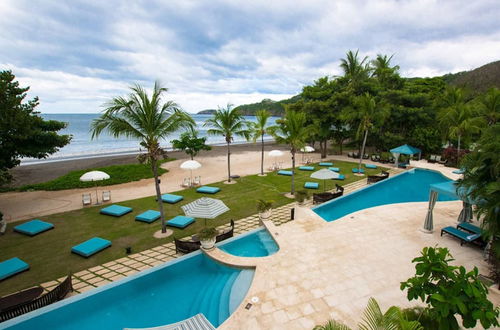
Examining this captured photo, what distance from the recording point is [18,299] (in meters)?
6.98

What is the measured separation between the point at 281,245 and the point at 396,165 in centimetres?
2213

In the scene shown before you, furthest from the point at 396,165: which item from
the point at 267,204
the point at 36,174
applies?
the point at 36,174

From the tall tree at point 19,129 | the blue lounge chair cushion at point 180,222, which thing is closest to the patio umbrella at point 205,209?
the blue lounge chair cushion at point 180,222

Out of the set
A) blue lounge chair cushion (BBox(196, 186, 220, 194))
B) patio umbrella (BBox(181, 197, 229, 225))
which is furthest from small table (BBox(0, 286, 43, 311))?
blue lounge chair cushion (BBox(196, 186, 220, 194))

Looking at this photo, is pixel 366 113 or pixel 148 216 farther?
pixel 366 113

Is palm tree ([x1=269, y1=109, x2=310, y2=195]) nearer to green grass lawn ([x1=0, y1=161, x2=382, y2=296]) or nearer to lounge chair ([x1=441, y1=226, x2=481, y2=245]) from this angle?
green grass lawn ([x1=0, y1=161, x2=382, y2=296])

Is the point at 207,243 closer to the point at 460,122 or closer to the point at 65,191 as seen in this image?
the point at 65,191

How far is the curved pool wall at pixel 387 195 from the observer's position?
14797mm

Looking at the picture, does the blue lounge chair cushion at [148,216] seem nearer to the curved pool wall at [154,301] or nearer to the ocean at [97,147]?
the ocean at [97,147]

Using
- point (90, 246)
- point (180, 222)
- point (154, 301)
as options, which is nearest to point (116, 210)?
point (90, 246)

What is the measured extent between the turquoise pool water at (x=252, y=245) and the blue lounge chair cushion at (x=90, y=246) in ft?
16.1

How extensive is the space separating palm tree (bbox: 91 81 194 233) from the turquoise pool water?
492cm

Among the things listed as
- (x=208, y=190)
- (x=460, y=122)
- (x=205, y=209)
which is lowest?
(x=208, y=190)

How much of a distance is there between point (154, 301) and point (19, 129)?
11.4 metres
